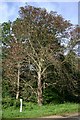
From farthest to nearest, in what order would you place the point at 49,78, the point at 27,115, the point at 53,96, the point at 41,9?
the point at 53,96
the point at 49,78
the point at 41,9
the point at 27,115

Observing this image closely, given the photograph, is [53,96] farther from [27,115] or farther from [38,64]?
[27,115]

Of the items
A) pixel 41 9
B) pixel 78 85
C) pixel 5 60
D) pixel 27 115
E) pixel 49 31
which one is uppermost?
pixel 41 9

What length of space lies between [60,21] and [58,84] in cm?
643

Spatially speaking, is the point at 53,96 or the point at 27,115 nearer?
the point at 27,115

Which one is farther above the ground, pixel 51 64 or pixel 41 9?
pixel 41 9

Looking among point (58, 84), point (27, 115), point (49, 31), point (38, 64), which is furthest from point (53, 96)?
point (27, 115)

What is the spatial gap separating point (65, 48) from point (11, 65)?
5.30m

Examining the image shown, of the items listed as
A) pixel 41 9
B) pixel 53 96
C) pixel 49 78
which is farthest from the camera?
pixel 53 96

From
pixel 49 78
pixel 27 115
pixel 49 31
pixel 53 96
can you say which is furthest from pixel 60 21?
pixel 27 115

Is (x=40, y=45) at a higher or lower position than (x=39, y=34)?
lower

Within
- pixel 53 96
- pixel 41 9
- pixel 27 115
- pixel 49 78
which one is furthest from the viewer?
pixel 53 96

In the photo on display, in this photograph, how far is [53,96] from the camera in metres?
32.8

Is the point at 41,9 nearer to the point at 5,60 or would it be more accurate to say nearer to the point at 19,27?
the point at 19,27

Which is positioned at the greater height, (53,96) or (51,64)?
(51,64)
